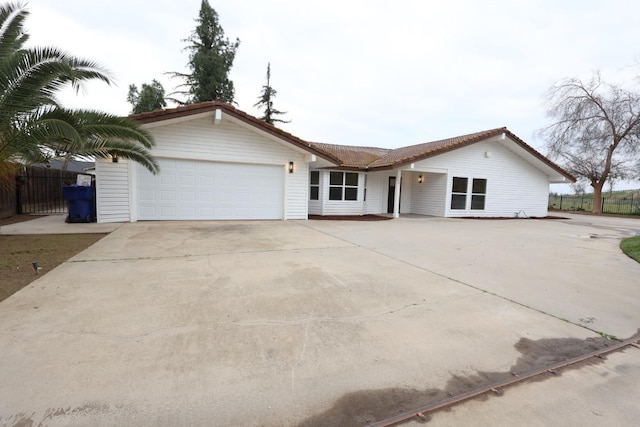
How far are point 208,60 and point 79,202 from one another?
15581 millimetres

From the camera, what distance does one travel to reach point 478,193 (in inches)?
634

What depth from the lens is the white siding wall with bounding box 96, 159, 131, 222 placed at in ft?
31.2

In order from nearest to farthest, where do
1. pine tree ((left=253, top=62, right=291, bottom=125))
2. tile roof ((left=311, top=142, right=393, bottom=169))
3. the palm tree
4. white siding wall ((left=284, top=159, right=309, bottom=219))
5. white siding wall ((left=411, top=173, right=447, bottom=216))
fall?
the palm tree → white siding wall ((left=284, top=159, right=309, bottom=219)) → tile roof ((left=311, top=142, right=393, bottom=169)) → white siding wall ((left=411, top=173, right=447, bottom=216)) → pine tree ((left=253, top=62, right=291, bottom=125))

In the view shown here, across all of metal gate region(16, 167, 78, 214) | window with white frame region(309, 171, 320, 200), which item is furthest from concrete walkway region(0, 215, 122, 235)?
window with white frame region(309, 171, 320, 200)

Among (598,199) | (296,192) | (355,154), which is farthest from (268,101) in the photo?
(598,199)

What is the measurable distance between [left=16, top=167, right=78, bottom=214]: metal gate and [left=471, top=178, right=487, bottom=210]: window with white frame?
1766 cm

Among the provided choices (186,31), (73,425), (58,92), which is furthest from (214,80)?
(73,425)

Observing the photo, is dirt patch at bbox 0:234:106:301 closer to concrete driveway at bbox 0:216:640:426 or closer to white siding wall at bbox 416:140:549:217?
concrete driveway at bbox 0:216:640:426

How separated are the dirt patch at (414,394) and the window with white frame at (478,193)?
1456 cm

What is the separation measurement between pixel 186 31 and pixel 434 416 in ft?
87.3

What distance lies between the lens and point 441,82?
714 inches

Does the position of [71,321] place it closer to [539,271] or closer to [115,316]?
[115,316]

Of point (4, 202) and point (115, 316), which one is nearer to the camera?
point (115, 316)

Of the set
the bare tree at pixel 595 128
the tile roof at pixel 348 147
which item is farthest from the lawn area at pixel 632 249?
the bare tree at pixel 595 128
